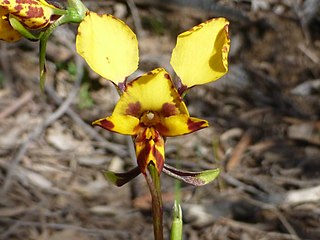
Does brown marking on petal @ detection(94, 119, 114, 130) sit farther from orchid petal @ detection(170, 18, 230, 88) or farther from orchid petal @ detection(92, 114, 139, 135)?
orchid petal @ detection(170, 18, 230, 88)

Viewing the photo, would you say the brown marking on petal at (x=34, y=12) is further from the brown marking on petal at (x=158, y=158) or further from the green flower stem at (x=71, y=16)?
the brown marking on petal at (x=158, y=158)

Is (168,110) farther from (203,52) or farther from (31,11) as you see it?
(31,11)

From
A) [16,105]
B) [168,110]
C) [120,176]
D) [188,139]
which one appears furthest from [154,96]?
[16,105]

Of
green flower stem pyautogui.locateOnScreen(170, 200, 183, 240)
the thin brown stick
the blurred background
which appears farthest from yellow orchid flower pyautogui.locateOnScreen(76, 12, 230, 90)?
the thin brown stick

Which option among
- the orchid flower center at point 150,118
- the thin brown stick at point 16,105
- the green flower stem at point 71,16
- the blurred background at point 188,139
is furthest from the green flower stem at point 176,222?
the thin brown stick at point 16,105

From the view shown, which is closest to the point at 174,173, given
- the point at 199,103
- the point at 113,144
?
the point at 113,144

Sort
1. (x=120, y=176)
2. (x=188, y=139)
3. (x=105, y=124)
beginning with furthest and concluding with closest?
(x=188, y=139), (x=120, y=176), (x=105, y=124)
